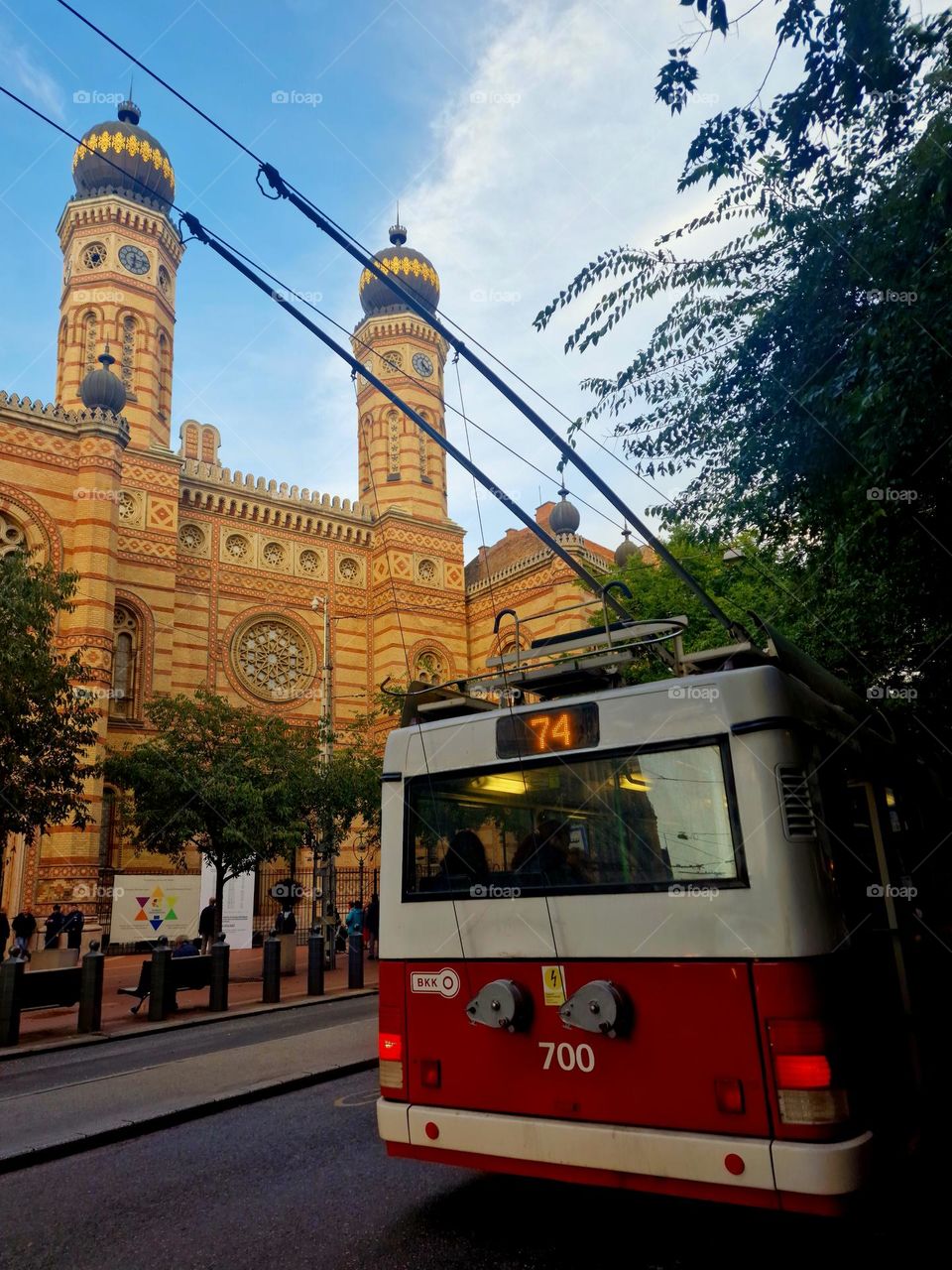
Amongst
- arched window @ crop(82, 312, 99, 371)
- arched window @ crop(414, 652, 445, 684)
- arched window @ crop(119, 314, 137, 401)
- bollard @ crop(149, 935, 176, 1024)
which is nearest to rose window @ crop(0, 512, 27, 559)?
arched window @ crop(119, 314, 137, 401)

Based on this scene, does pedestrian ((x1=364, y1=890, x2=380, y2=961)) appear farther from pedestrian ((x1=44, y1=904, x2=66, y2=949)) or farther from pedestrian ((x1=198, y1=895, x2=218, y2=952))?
pedestrian ((x1=44, y1=904, x2=66, y2=949))

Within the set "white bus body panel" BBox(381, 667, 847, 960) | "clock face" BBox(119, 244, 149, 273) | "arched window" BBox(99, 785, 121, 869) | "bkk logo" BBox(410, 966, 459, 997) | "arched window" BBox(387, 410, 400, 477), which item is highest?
"clock face" BBox(119, 244, 149, 273)

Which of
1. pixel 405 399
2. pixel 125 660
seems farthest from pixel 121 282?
pixel 125 660

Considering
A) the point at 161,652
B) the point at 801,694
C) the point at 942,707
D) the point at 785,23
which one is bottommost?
the point at 801,694

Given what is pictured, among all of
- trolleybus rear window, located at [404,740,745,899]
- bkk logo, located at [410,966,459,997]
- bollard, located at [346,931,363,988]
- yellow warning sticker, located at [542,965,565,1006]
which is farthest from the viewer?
bollard, located at [346,931,363,988]

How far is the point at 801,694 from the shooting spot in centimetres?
423

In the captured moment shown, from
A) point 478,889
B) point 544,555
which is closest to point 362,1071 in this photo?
point 478,889

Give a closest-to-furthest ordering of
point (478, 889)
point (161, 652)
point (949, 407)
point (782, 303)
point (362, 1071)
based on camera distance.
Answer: point (478, 889)
point (949, 407)
point (782, 303)
point (362, 1071)
point (161, 652)

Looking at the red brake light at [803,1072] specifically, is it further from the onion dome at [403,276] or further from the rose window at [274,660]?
the onion dome at [403,276]

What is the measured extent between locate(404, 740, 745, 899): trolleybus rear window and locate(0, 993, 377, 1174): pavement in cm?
377

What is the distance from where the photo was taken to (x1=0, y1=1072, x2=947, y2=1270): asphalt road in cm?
394

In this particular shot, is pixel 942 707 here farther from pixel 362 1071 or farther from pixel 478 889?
pixel 478 889

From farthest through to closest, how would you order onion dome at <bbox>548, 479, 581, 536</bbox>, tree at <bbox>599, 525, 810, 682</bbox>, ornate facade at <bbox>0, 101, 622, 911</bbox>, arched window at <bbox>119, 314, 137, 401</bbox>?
1. onion dome at <bbox>548, 479, 581, 536</bbox>
2. arched window at <bbox>119, 314, 137, 401</bbox>
3. ornate facade at <bbox>0, 101, 622, 911</bbox>
4. tree at <bbox>599, 525, 810, 682</bbox>

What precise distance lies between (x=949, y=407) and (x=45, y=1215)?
302 inches
